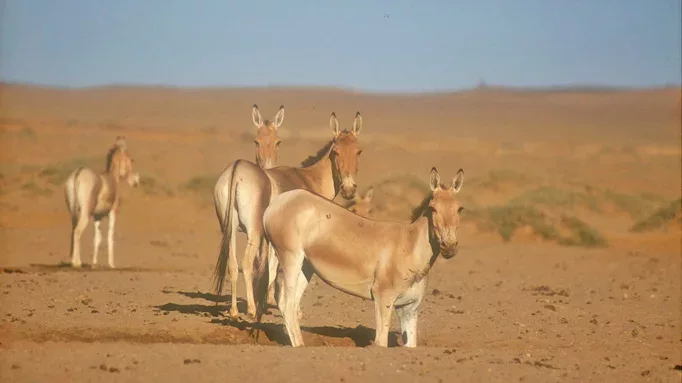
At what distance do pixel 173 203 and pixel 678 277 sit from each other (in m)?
19.6

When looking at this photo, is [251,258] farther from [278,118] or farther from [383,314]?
[278,118]

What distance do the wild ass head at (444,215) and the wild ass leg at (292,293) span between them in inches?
64.4

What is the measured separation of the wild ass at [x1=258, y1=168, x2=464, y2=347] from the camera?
13086 mm

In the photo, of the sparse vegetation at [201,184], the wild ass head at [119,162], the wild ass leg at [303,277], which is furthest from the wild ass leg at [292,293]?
the sparse vegetation at [201,184]

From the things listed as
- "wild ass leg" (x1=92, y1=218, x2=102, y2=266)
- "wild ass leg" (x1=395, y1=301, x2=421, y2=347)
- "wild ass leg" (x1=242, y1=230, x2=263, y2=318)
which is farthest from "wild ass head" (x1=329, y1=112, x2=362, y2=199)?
"wild ass leg" (x1=92, y1=218, x2=102, y2=266)

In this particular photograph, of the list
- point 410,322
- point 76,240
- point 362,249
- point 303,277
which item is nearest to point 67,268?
point 76,240

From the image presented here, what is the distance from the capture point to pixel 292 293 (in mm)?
13422

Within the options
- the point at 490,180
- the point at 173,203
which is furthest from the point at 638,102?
the point at 173,203

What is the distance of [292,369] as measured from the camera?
453 inches

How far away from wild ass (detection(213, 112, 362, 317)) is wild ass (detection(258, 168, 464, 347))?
2114mm

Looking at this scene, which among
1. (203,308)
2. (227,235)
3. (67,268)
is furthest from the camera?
(67,268)

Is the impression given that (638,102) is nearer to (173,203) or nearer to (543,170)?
(543,170)

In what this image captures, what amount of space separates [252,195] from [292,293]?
2.77m

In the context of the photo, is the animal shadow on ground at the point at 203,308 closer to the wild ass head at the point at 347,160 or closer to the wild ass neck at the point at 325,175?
the wild ass neck at the point at 325,175
